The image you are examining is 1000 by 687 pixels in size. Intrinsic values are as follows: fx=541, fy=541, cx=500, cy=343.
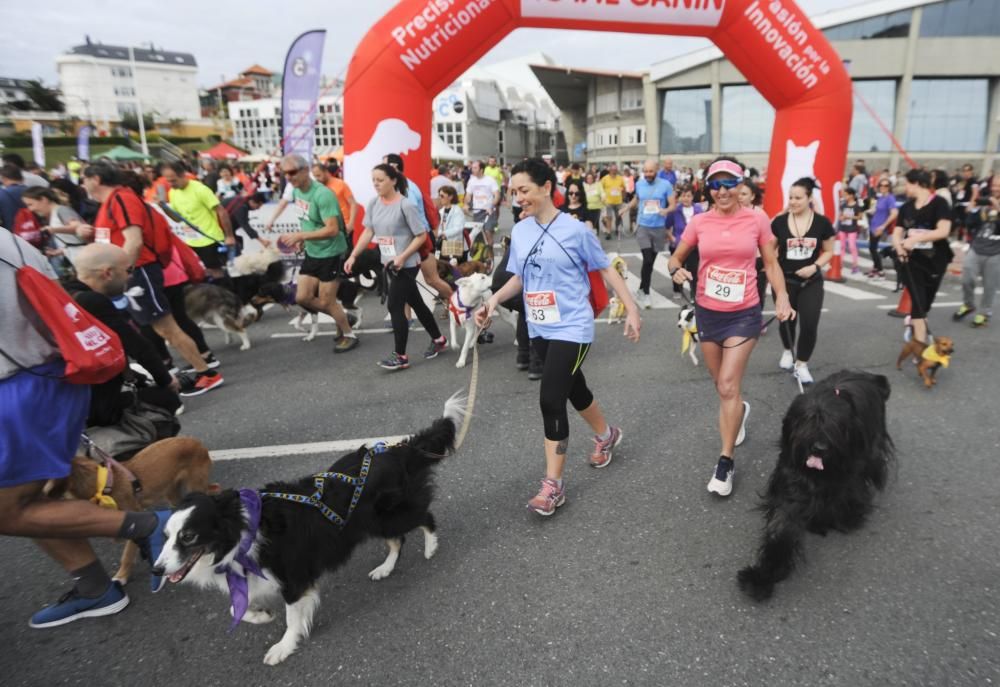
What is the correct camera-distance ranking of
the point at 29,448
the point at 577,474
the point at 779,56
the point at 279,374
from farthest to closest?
the point at 779,56, the point at 279,374, the point at 577,474, the point at 29,448

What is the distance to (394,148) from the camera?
26.6ft

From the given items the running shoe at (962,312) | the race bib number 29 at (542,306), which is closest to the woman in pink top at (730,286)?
the race bib number 29 at (542,306)

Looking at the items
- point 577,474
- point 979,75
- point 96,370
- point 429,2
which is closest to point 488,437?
point 577,474

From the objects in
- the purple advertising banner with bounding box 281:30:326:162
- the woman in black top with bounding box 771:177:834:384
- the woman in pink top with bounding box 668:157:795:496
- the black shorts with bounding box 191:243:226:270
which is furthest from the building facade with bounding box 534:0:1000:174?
the black shorts with bounding box 191:243:226:270

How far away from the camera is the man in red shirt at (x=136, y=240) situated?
4.52 meters

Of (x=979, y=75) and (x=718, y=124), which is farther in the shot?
(x=718, y=124)

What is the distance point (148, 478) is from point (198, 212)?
211 inches

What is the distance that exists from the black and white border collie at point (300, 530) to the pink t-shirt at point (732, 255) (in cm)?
180

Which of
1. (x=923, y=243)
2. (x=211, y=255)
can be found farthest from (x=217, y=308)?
(x=923, y=243)

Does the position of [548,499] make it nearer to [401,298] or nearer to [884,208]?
[401,298]

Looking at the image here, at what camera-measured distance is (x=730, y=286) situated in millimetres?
3309

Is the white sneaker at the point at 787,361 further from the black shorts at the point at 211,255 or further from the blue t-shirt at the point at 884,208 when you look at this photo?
the black shorts at the point at 211,255

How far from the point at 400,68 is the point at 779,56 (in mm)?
5630

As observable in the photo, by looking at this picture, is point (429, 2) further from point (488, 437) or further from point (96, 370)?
point (96, 370)
